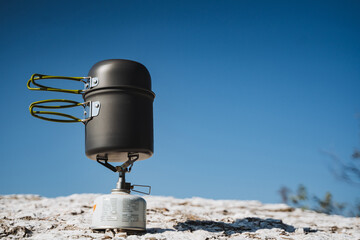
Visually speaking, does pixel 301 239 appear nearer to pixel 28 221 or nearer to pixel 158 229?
pixel 158 229

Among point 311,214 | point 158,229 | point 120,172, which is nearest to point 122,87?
point 120,172

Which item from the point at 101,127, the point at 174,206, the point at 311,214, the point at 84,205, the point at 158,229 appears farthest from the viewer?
the point at 311,214

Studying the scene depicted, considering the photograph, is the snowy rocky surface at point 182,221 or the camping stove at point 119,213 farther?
the snowy rocky surface at point 182,221

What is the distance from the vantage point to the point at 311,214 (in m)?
7.05

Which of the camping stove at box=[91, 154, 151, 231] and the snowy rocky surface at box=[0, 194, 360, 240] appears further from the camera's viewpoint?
the snowy rocky surface at box=[0, 194, 360, 240]

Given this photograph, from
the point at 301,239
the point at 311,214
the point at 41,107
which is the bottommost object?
the point at 301,239

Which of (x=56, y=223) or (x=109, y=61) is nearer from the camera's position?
(x=109, y=61)

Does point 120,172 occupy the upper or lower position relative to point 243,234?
upper

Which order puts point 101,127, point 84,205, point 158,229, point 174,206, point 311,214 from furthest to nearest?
1. point 311,214
2. point 174,206
3. point 84,205
4. point 158,229
5. point 101,127

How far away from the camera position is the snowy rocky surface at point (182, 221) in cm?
442

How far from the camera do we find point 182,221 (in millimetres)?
5234

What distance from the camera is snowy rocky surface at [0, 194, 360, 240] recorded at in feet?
14.5

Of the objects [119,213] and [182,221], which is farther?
[182,221]

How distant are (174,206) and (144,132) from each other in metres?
2.43
